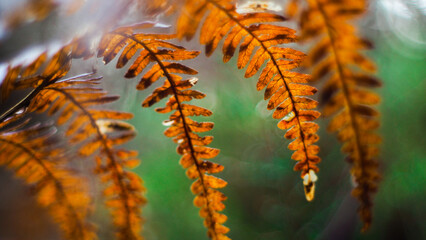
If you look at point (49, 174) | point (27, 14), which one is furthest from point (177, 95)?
point (49, 174)

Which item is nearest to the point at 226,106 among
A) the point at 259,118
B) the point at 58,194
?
the point at 259,118

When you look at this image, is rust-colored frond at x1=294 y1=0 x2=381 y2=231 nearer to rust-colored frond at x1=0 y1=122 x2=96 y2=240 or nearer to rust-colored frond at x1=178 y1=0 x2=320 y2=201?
rust-colored frond at x1=178 y1=0 x2=320 y2=201

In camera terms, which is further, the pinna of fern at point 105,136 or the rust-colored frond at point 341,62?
the pinna of fern at point 105,136

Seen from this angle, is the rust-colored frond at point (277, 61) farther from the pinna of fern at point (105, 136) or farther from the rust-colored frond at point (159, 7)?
the pinna of fern at point (105, 136)

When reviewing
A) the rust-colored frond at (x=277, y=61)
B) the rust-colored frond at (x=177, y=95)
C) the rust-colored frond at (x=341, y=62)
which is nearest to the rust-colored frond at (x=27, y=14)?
the rust-colored frond at (x=177, y=95)

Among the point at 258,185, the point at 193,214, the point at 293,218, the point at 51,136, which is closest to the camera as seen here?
the point at 51,136

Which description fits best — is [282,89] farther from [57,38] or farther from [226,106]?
[226,106]
